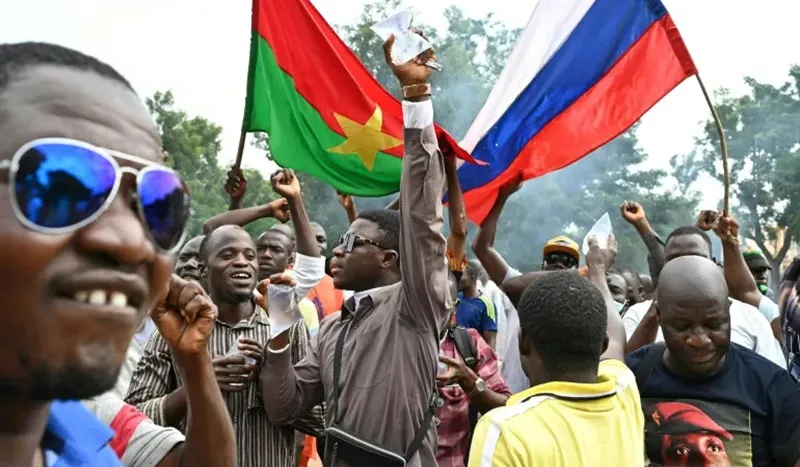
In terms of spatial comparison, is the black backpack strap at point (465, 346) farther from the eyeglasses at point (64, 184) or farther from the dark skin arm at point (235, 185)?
the eyeglasses at point (64, 184)

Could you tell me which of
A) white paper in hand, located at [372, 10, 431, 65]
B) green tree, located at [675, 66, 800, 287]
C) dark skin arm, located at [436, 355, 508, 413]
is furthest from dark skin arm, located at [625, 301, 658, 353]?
green tree, located at [675, 66, 800, 287]

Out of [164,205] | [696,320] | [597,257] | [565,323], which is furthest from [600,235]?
[164,205]

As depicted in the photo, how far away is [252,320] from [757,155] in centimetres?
2660

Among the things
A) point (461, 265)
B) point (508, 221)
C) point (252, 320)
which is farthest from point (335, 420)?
point (508, 221)

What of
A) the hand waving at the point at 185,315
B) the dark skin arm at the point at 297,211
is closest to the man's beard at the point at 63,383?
the hand waving at the point at 185,315

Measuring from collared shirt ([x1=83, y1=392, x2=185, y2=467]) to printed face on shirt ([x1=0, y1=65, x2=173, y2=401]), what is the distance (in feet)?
2.87

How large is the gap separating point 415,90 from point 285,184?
2.00 metres

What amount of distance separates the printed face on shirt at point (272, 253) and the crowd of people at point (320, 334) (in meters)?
0.02

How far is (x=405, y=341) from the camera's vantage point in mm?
3760

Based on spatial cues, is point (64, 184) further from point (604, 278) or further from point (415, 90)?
point (604, 278)

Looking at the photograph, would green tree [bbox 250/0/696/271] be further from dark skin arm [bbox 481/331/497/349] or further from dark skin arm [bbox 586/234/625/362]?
dark skin arm [bbox 586/234/625/362]

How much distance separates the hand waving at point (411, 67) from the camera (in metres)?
3.57

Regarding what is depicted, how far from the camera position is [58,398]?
1159 mm

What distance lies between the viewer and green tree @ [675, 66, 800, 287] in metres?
26.9
